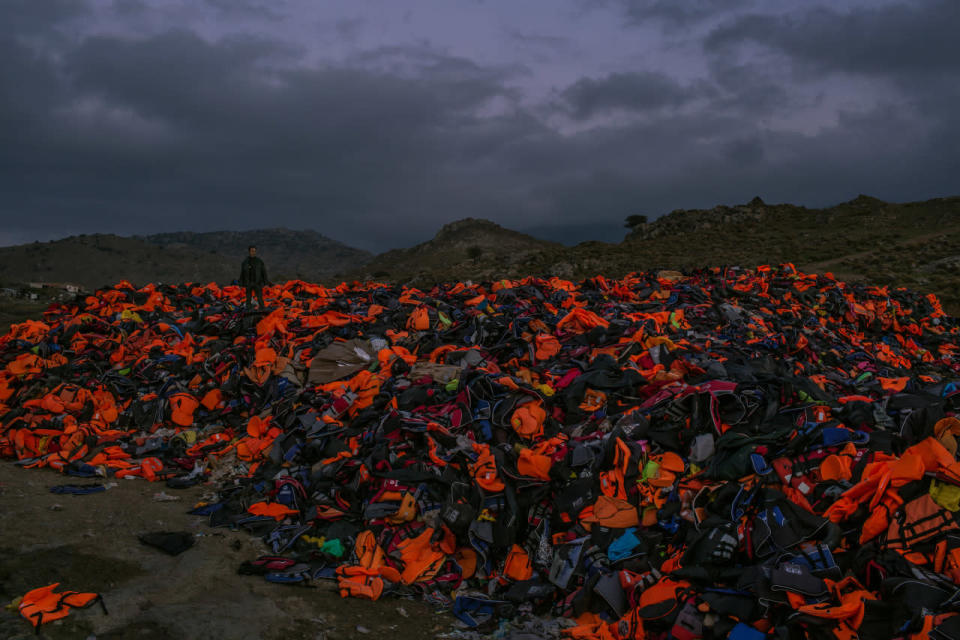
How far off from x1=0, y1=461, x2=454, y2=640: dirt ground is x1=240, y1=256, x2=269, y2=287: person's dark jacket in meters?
5.98

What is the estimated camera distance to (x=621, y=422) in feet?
16.6

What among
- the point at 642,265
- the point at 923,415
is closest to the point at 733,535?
the point at 923,415

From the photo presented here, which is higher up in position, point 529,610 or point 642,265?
point 642,265

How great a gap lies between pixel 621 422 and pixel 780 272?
10.8 m

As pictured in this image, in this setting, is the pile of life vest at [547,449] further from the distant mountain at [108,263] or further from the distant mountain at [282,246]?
the distant mountain at [282,246]

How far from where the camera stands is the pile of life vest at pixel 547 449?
3.38 m

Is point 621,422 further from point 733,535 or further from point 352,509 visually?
point 352,509

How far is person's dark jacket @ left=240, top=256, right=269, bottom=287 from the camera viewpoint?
34.8 ft

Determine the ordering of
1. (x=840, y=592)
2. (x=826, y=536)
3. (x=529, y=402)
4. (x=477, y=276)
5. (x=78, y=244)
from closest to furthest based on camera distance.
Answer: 1. (x=840, y=592)
2. (x=826, y=536)
3. (x=529, y=402)
4. (x=477, y=276)
5. (x=78, y=244)

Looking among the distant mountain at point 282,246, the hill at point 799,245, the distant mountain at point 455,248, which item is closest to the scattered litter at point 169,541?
the hill at point 799,245

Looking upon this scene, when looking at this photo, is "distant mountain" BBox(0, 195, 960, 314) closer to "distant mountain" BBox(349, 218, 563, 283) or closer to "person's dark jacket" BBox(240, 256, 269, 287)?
"distant mountain" BBox(349, 218, 563, 283)

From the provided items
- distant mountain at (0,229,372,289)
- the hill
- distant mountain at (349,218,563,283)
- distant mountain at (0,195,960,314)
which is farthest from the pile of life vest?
distant mountain at (349,218,563,283)

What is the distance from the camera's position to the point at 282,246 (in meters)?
145

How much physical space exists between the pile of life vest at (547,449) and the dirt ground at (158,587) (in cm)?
24
